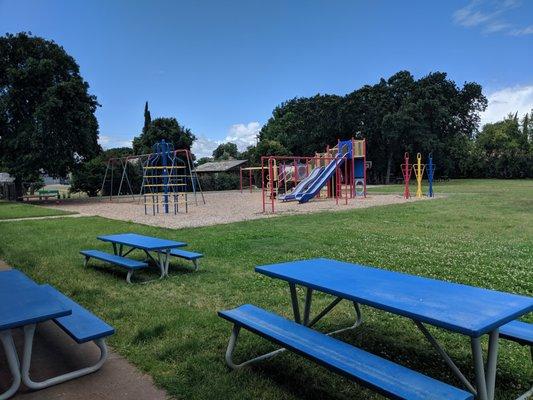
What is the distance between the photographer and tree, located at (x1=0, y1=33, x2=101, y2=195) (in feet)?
80.7

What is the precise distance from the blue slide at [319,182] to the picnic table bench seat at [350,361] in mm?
17920

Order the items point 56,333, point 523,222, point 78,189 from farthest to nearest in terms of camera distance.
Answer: point 78,189 → point 523,222 → point 56,333

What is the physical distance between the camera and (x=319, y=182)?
22938 mm

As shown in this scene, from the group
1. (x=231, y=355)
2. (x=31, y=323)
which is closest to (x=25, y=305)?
(x=31, y=323)

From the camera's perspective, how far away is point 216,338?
14.1 feet

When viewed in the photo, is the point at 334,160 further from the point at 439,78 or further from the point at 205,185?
the point at 439,78

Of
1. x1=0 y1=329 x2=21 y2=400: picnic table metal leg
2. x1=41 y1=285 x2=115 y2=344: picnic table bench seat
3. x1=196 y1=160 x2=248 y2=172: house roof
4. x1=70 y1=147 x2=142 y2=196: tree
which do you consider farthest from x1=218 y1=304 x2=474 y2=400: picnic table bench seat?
x1=196 y1=160 x2=248 y2=172: house roof

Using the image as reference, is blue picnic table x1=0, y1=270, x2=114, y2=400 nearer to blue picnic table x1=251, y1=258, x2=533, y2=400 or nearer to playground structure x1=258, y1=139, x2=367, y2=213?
blue picnic table x1=251, y1=258, x2=533, y2=400

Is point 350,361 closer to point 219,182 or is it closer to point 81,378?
point 81,378

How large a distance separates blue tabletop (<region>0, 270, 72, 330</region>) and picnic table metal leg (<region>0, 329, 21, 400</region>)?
0.43 feet

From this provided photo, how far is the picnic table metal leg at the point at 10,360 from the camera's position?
3236mm

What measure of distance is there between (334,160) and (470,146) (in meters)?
41.5

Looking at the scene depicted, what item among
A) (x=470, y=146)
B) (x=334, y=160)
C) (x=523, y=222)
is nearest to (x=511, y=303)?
(x=523, y=222)

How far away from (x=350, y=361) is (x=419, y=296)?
672mm
